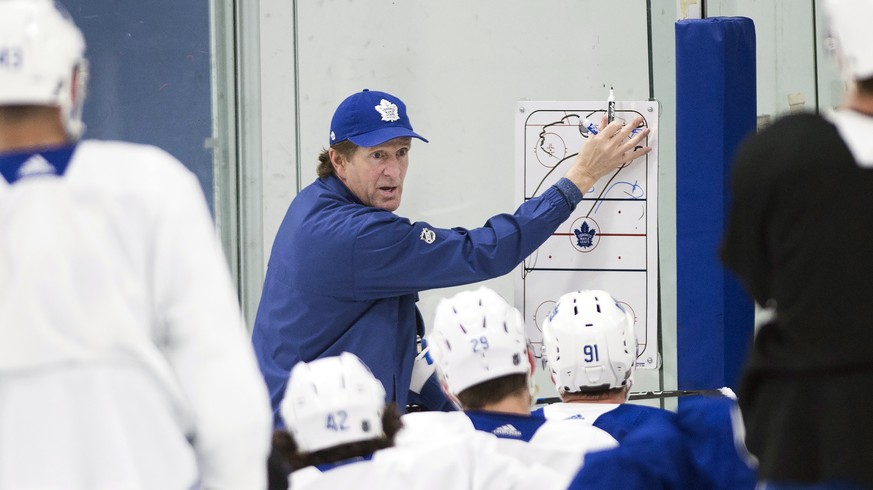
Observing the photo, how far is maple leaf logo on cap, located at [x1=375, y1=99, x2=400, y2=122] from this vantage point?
3893mm

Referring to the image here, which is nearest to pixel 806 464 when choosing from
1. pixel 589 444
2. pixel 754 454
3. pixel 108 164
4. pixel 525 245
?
pixel 754 454

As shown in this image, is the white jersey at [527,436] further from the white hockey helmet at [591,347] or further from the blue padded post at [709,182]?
the blue padded post at [709,182]

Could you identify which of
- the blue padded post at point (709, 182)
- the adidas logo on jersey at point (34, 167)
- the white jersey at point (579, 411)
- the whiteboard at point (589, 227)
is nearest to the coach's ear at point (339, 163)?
the whiteboard at point (589, 227)

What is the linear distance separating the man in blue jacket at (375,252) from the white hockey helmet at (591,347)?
837 mm

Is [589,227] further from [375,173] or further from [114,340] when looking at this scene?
[114,340]

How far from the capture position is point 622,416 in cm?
263

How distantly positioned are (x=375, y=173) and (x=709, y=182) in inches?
40.7

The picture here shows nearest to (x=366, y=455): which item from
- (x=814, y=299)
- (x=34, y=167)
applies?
(x=34, y=167)

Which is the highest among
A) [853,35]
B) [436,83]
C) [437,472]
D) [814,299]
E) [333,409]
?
[436,83]

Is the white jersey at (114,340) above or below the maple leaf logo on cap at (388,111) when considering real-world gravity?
below

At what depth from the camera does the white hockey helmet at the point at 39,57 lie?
6.14 ft

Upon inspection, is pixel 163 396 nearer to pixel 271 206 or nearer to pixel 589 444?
pixel 589 444

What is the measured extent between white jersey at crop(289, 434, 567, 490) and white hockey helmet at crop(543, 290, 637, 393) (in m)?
0.39

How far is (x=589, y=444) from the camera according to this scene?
249 cm
